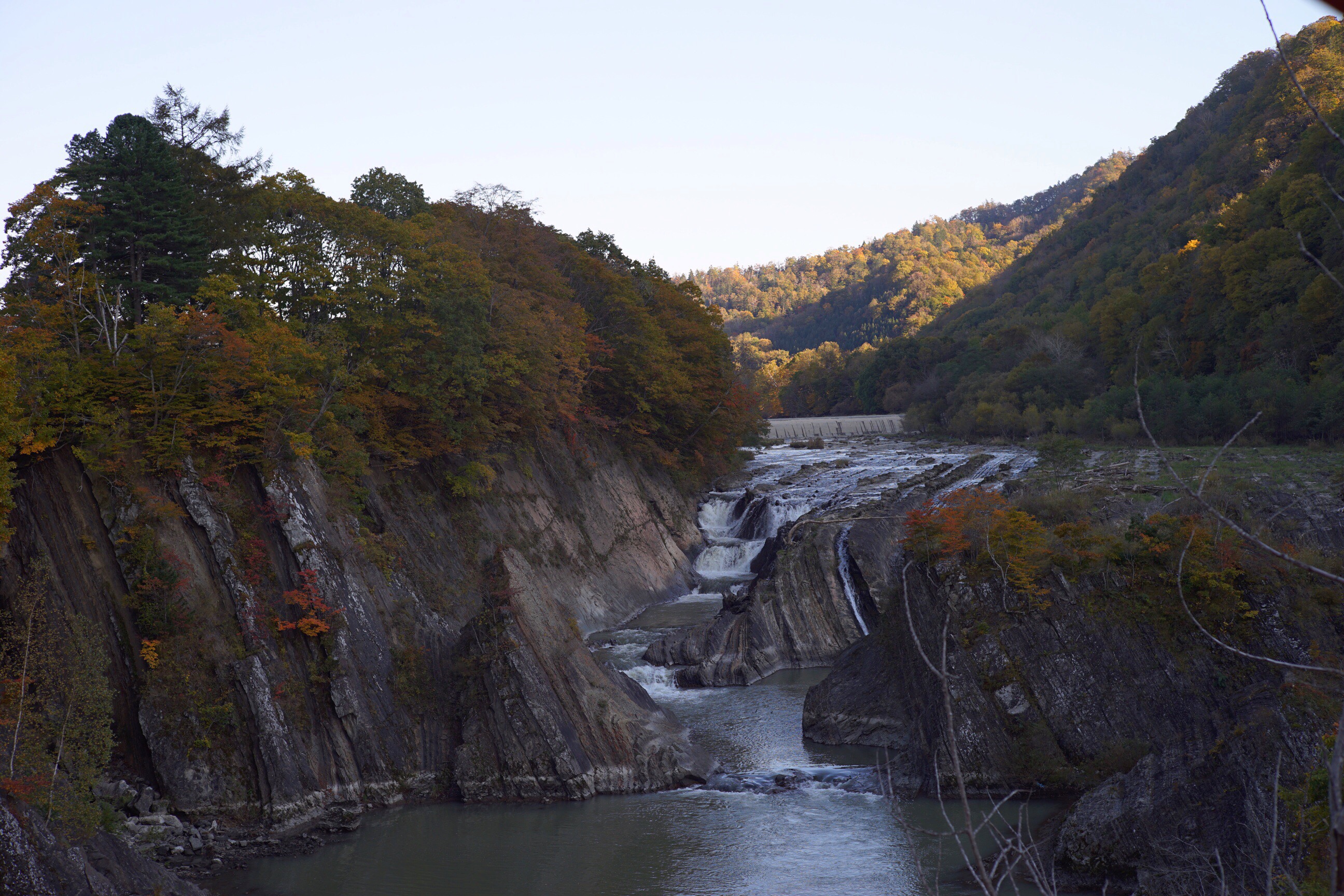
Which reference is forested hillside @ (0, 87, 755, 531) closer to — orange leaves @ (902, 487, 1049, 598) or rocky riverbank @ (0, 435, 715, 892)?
rocky riverbank @ (0, 435, 715, 892)

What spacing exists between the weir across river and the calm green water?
5888cm

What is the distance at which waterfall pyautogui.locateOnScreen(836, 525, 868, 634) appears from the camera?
91.9 feet

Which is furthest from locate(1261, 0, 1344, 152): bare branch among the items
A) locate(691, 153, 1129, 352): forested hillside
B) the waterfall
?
locate(691, 153, 1129, 352): forested hillside

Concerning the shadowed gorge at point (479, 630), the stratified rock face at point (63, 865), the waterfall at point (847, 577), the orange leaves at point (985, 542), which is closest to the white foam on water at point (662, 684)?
the shadowed gorge at point (479, 630)

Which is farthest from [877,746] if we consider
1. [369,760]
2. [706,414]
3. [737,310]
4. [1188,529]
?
[737,310]

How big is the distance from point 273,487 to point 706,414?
27.1 meters

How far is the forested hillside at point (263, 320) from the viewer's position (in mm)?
19266

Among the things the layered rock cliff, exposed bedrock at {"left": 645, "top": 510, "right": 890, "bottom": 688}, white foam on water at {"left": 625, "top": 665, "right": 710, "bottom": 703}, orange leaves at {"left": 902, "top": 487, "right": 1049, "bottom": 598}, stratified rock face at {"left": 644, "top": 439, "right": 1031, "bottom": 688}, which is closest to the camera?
the layered rock cliff

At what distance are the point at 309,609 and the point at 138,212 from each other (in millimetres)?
11221

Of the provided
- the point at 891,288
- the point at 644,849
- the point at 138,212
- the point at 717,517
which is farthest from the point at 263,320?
the point at 891,288

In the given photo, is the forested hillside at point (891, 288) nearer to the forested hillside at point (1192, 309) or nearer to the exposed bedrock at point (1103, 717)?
the forested hillside at point (1192, 309)

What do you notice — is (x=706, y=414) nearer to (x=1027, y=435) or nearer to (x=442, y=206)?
(x=442, y=206)

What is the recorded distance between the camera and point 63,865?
11.9m

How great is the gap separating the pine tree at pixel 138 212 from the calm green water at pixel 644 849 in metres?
14.1
